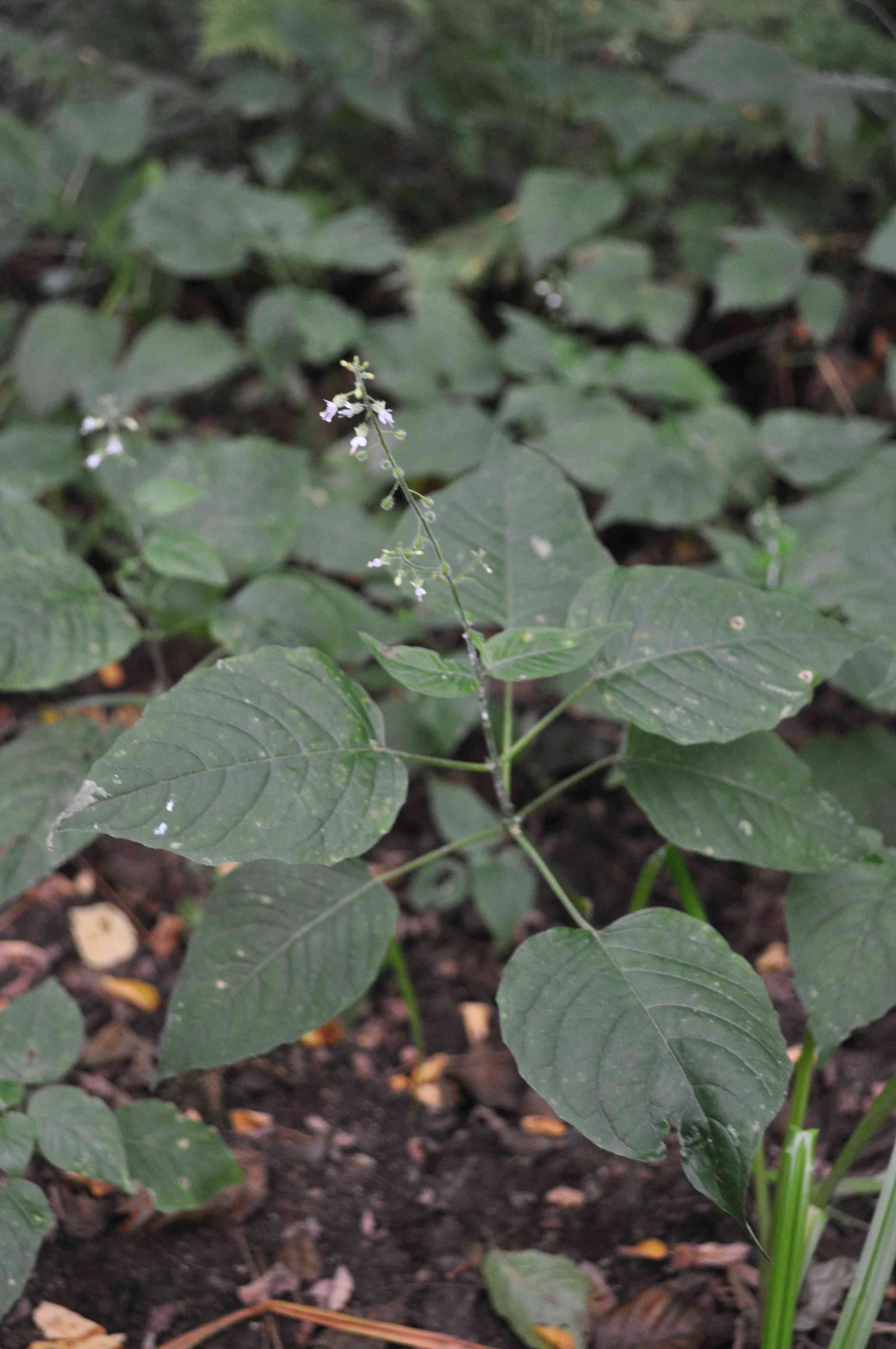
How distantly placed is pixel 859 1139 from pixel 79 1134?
1.02 metres

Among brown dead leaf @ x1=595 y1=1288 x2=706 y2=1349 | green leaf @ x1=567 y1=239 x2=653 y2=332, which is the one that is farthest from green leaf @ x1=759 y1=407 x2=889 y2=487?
brown dead leaf @ x1=595 y1=1288 x2=706 y2=1349

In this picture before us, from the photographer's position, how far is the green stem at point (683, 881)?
1.46 m

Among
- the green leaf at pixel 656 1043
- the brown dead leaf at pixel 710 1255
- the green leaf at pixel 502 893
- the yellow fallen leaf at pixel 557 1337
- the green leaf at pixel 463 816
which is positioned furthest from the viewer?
the green leaf at pixel 463 816

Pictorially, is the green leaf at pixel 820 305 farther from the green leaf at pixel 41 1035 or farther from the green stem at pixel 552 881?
the green leaf at pixel 41 1035

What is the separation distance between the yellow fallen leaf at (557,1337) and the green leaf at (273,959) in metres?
0.51

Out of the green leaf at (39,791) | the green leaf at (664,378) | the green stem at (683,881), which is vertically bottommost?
the green stem at (683,881)

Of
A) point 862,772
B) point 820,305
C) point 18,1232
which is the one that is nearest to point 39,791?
point 18,1232

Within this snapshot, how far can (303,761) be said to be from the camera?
1.21 m

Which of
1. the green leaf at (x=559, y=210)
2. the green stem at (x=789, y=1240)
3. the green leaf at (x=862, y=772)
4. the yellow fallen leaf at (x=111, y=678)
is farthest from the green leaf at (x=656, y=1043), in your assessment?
the green leaf at (x=559, y=210)

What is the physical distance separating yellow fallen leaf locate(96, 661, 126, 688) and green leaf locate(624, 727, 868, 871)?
1.67 meters

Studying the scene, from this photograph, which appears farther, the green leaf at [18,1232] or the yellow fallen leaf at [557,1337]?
the yellow fallen leaf at [557,1337]

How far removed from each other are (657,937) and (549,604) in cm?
52

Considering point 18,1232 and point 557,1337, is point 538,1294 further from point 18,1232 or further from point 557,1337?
point 18,1232

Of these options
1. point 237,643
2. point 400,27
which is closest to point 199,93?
point 400,27
